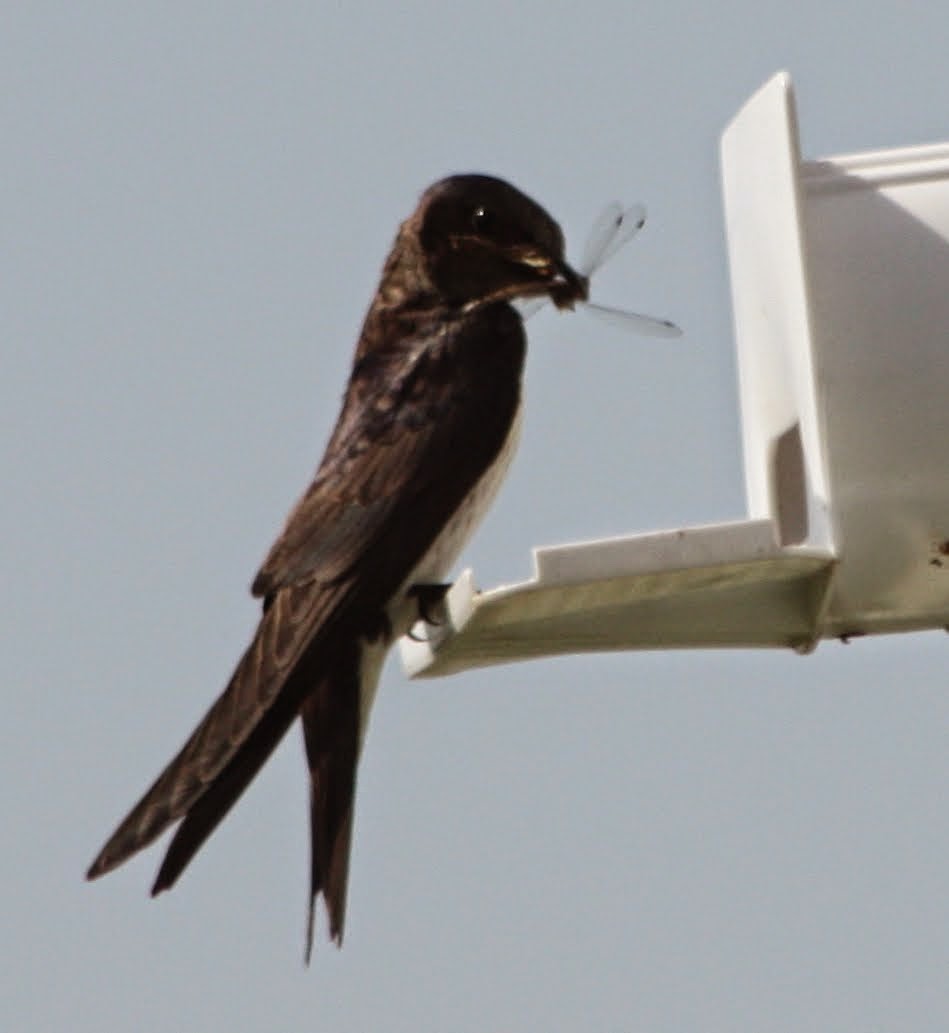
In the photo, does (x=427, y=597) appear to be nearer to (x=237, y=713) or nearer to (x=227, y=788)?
(x=237, y=713)

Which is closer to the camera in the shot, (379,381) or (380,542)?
(380,542)

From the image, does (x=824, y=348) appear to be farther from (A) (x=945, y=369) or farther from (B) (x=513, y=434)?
(B) (x=513, y=434)

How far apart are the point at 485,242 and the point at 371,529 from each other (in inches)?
36.0

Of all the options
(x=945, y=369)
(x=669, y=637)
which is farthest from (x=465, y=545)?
(x=945, y=369)

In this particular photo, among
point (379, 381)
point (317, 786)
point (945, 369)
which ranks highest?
point (379, 381)

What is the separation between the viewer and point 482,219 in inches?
196

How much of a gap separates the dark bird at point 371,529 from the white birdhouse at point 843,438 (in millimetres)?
415

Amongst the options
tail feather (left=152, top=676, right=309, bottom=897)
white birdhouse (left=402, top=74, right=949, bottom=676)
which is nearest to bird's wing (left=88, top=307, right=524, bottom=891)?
tail feather (left=152, top=676, right=309, bottom=897)

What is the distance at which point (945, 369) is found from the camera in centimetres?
340

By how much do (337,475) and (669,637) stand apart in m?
1.09

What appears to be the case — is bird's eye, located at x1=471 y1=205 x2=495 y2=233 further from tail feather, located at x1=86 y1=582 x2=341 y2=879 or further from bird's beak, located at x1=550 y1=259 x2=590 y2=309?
tail feather, located at x1=86 y1=582 x2=341 y2=879

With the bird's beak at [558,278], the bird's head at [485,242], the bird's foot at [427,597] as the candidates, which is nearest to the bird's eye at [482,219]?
the bird's head at [485,242]

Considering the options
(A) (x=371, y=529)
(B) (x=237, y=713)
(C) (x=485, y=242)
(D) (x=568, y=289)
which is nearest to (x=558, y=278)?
(D) (x=568, y=289)

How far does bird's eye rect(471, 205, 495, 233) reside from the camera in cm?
494
